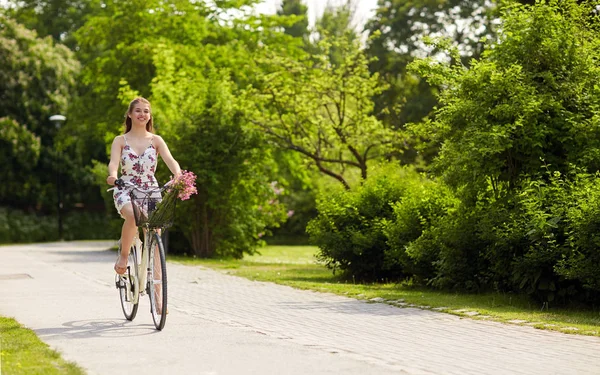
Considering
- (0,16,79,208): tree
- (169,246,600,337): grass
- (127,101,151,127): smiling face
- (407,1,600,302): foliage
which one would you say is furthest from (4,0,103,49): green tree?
(127,101,151,127): smiling face

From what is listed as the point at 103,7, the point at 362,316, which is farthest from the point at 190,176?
the point at 103,7

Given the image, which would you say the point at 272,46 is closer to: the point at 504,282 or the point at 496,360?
the point at 504,282

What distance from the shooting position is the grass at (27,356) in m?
6.42

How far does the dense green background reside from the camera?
12.7 meters

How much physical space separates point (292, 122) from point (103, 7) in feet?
38.1

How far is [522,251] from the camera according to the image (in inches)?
482

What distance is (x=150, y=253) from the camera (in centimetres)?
888

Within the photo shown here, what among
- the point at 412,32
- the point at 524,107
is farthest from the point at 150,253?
the point at 412,32

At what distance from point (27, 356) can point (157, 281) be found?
1.85 meters

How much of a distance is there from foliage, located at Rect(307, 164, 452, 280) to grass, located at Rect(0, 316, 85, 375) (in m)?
8.19

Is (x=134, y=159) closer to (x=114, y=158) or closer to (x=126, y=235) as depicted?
(x=114, y=158)

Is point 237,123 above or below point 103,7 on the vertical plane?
below

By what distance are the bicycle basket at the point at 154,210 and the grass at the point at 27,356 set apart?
1365 mm

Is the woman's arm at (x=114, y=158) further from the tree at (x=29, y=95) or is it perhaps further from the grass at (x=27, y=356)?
the tree at (x=29, y=95)
